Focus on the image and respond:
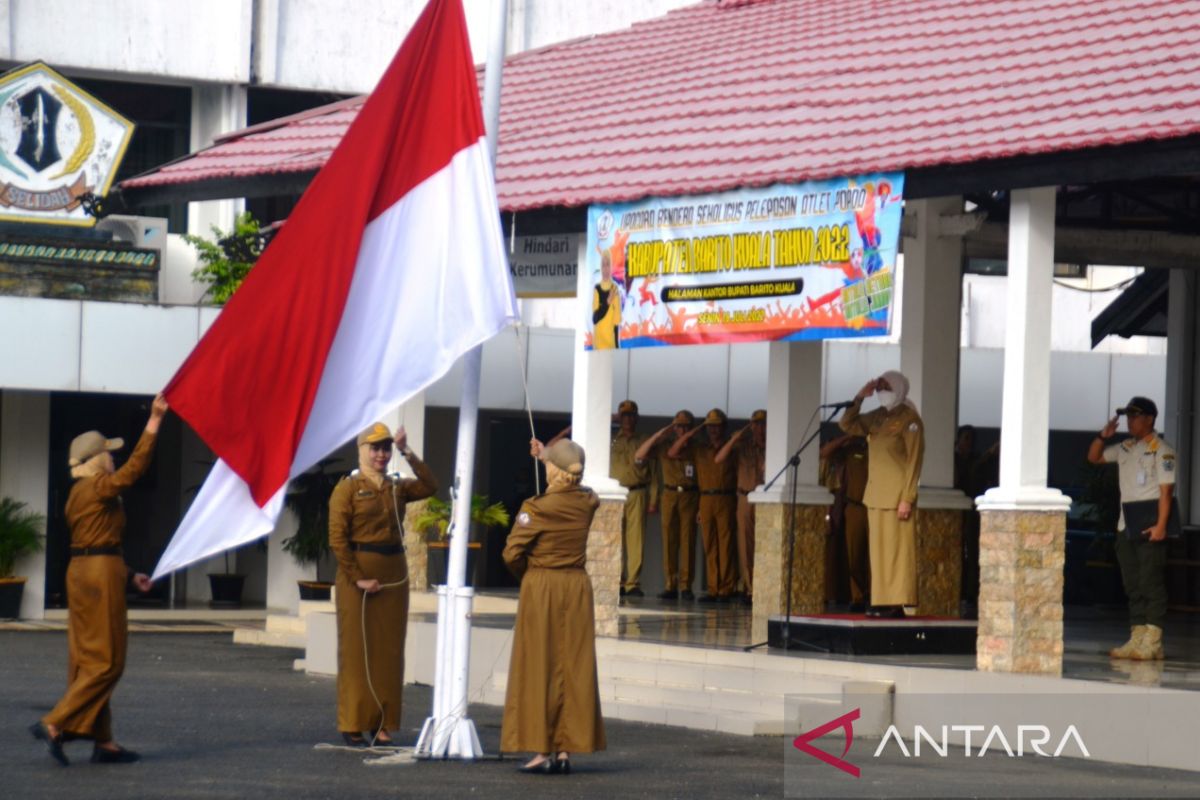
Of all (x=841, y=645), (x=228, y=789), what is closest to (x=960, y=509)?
(x=841, y=645)

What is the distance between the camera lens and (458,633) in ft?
39.6

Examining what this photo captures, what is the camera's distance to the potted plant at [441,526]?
20469 mm

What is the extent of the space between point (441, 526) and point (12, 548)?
5.52 m

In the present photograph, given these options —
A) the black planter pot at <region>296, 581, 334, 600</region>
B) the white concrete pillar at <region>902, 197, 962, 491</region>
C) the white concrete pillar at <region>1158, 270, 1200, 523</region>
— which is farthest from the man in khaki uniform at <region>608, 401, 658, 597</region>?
the white concrete pillar at <region>1158, 270, 1200, 523</region>

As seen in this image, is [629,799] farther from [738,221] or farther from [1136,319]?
[1136,319]

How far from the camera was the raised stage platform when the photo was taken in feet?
49.4

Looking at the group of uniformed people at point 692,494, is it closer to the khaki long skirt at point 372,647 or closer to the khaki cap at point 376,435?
the khaki cap at point 376,435

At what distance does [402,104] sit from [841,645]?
5338 millimetres

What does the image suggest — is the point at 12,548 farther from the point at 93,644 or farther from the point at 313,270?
the point at 313,270

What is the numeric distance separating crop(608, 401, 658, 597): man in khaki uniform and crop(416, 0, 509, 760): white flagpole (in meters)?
10.9

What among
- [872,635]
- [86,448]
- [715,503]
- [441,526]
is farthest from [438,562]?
[86,448]

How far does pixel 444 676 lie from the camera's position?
39.4ft

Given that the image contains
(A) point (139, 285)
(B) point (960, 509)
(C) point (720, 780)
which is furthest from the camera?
(A) point (139, 285)

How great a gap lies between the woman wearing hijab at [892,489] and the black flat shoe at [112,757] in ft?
21.1
